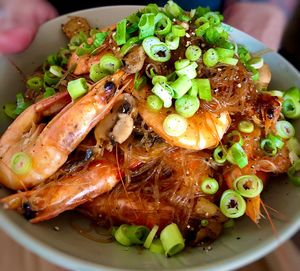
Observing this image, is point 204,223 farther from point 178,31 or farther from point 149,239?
point 178,31

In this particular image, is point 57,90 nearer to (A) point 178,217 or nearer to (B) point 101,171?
(B) point 101,171

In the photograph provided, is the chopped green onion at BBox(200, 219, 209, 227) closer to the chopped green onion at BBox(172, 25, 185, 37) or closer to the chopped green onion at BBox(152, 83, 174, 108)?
the chopped green onion at BBox(152, 83, 174, 108)

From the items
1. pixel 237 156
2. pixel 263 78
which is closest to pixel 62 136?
pixel 237 156

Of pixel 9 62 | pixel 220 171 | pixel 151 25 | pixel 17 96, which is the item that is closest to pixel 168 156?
pixel 220 171

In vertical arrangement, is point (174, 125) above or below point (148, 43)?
below

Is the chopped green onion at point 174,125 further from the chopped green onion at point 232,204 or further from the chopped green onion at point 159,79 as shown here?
the chopped green onion at point 232,204

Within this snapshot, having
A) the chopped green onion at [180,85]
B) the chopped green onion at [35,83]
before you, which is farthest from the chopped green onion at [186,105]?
the chopped green onion at [35,83]

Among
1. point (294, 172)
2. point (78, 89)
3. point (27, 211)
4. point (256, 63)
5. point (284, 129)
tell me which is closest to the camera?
point (27, 211)

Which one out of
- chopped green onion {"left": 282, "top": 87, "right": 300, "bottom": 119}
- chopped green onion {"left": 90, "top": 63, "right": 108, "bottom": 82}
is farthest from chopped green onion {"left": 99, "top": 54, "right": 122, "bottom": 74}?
chopped green onion {"left": 282, "top": 87, "right": 300, "bottom": 119}
